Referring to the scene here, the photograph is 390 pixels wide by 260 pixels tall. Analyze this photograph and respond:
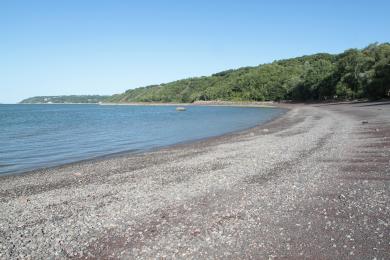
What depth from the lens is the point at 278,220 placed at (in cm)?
934

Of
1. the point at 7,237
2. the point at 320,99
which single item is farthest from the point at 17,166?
the point at 320,99

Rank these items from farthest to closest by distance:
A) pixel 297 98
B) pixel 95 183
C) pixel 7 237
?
pixel 297 98 < pixel 95 183 < pixel 7 237

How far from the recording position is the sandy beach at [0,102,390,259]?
7957mm

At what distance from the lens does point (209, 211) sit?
1034 centimetres

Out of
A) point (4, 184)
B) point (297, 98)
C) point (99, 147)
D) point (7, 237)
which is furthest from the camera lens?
point (297, 98)

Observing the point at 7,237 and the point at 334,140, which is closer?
the point at 7,237

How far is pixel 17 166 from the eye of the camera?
21.8 meters

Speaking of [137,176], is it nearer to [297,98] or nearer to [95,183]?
[95,183]

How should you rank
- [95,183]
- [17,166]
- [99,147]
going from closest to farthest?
[95,183], [17,166], [99,147]

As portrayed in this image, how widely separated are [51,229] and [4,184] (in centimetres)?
838

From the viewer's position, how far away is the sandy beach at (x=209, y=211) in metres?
7.96

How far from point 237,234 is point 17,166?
17.4 meters

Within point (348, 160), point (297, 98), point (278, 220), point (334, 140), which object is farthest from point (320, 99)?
point (278, 220)

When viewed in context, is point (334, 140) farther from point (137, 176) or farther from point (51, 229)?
point (51, 229)
